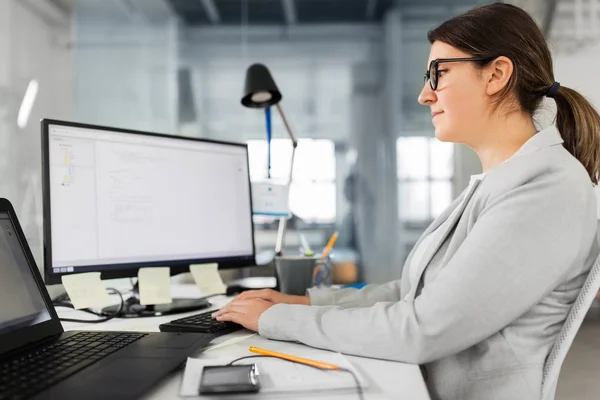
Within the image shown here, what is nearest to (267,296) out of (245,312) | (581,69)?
(245,312)

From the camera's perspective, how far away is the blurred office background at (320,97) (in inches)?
128

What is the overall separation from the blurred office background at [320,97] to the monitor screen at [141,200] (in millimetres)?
1707

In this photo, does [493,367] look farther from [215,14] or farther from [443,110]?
[215,14]

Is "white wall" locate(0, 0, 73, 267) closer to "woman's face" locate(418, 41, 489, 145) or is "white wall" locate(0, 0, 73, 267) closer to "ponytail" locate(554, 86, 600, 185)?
"woman's face" locate(418, 41, 489, 145)

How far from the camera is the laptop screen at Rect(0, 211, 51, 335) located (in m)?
0.80

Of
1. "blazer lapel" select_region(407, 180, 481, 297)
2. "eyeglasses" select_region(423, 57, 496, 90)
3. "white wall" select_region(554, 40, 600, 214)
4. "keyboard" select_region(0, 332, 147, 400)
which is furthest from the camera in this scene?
"white wall" select_region(554, 40, 600, 214)

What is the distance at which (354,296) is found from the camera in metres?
1.15

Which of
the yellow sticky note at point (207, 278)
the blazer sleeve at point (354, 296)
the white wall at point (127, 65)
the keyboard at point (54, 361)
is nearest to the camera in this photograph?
the keyboard at point (54, 361)

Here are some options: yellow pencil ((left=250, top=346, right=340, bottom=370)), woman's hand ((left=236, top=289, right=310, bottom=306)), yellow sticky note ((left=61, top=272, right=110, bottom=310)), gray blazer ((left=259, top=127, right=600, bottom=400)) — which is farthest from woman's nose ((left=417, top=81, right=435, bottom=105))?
yellow sticky note ((left=61, top=272, right=110, bottom=310))

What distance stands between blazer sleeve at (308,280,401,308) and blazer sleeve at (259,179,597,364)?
32cm

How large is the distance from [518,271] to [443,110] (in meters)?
0.43

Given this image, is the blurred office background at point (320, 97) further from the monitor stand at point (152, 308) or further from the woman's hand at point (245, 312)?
the woman's hand at point (245, 312)

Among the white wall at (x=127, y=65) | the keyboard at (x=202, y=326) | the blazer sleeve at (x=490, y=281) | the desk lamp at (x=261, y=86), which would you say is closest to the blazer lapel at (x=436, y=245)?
the blazer sleeve at (x=490, y=281)

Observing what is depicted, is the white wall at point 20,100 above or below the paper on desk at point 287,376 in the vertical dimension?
above
